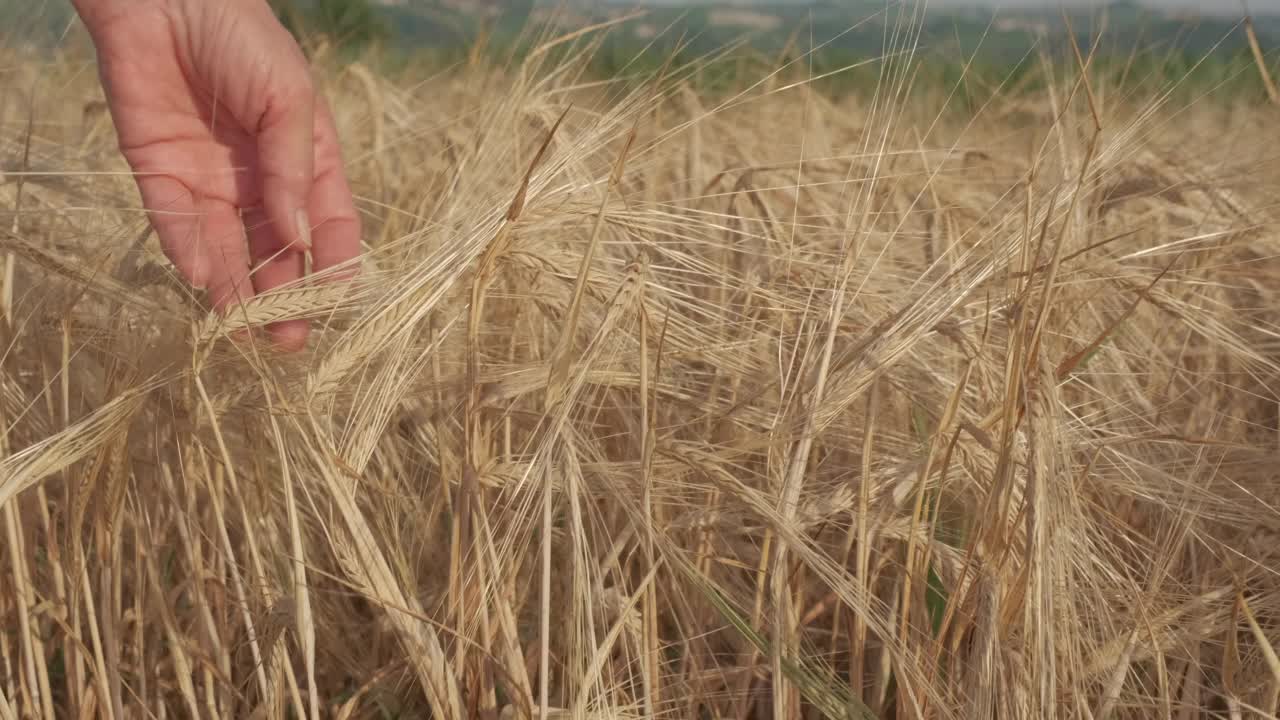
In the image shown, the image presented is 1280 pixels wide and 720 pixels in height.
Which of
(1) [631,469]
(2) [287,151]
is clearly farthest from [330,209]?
(1) [631,469]

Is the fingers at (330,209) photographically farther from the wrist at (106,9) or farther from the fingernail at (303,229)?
A: the wrist at (106,9)

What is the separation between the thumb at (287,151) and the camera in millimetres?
945

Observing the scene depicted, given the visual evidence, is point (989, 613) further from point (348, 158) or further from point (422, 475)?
point (348, 158)

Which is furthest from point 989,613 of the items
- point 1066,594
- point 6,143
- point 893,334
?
point 6,143

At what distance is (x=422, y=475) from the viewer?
1048mm

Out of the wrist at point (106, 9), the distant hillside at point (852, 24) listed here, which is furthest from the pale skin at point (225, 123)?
the distant hillside at point (852, 24)

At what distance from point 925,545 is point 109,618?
60 centimetres

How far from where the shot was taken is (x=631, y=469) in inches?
29.4

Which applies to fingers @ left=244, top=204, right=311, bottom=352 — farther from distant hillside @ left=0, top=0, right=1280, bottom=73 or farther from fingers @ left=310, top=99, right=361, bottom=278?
distant hillside @ left=0, top=0, right=1280, bottom=73

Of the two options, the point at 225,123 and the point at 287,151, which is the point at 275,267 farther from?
the point at 225,123

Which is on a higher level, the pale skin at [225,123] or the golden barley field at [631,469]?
the pale skin at [225,123]

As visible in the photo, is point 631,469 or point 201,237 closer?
point 631,469

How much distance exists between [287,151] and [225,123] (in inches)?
7.3

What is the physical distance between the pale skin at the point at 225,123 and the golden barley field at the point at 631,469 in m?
0.07
